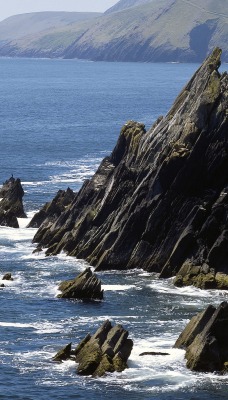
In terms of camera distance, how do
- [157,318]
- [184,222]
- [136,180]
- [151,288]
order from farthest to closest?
[136,180], [184,222], [151,288], [157,318]

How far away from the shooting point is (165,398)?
7112 cm

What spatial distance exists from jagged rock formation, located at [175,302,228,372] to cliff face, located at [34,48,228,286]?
23.0 meters

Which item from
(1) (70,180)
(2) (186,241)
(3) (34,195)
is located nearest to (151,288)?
(2) (186,241)

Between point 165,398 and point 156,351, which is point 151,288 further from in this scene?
point 165,398

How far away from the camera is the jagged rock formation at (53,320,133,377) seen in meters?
75.4

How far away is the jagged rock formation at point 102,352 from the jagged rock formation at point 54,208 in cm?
5302

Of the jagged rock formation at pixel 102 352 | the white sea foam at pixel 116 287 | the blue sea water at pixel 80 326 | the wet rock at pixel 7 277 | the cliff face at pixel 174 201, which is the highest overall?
the cliff face at pixel 174 201

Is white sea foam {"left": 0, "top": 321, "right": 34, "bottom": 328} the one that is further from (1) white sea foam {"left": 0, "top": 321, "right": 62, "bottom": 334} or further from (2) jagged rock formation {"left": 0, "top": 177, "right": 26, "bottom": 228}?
(2) jagged rock formation {"left": 0, "top": 177, "right": 26, "bottom": 228}

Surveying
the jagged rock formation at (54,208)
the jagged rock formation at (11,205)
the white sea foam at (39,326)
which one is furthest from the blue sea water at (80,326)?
the jagged rock formation at (11,205)

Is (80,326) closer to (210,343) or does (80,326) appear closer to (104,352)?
(104,352)

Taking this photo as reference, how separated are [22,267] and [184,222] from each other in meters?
16.9

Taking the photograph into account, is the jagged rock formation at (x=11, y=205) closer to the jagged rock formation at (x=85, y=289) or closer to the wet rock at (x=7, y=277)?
the wet rock at (x=7, y=277)

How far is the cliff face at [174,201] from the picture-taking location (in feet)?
343

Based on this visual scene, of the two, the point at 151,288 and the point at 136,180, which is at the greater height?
the point at 136,180
